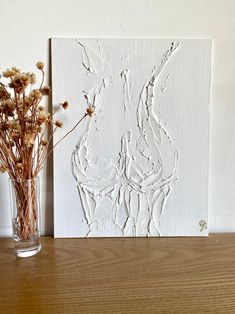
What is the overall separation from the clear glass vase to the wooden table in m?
0.03

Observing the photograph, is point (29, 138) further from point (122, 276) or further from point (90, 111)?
point (122, 276)

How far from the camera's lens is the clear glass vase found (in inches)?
37.6

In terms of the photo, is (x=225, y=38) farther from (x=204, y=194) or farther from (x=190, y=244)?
(x=190, y=244)

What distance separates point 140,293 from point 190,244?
310 mm

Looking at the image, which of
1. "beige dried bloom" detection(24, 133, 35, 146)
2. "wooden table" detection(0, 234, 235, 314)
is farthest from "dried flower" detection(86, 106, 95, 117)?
"wooden table" detection(0, 234, 235, 314)

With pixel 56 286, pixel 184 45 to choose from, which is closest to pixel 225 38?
pixel 184 45

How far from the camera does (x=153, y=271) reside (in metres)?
0.90

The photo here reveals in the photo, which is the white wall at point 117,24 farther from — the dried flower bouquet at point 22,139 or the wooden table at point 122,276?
the wooden table at point 122,276

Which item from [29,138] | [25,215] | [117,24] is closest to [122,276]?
[25,215]

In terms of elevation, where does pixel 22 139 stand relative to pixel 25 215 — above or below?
above

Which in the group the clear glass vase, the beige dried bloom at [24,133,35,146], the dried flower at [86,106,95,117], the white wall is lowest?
the clear glass vase

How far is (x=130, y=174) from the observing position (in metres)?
1.09

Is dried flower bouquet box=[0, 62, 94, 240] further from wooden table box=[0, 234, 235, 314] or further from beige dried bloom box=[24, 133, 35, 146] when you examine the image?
wooden table box=[0, 234, 235, 314]

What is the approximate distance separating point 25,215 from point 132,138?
1.23 ft
